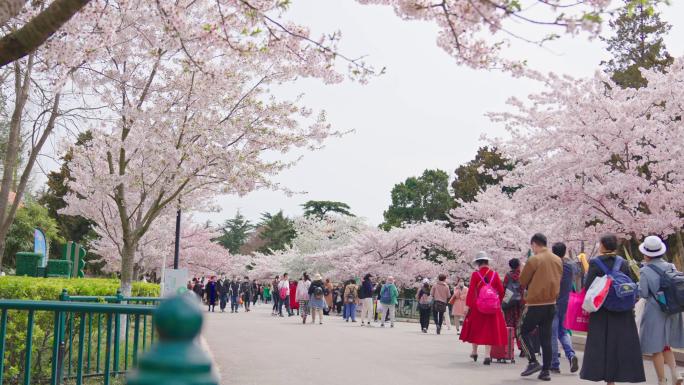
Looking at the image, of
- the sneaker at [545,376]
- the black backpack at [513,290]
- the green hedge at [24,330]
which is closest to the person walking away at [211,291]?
the black backpack at [513,290]

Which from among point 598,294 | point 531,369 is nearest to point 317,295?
point 531,369

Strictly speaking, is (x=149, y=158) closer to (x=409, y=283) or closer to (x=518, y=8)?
(x=518, y=8)

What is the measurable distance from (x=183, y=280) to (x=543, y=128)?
39.6 feet

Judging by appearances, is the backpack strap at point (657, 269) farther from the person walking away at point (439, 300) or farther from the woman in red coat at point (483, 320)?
the person walking away at point (439, 300)

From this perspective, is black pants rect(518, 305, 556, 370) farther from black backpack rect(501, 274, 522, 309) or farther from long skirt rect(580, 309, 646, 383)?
black backpack rect(501, 274, 522, 309)

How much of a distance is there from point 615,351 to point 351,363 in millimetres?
4762

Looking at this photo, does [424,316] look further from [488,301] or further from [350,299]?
[488,301]

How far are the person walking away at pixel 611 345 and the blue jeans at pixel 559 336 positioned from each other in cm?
279

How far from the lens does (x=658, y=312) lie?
8609 mm

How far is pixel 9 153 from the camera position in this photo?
13.2m

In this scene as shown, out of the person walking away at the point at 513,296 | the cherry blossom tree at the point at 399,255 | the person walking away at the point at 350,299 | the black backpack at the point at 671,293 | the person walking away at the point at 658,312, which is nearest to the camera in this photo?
the black backpack at the point at 671,293

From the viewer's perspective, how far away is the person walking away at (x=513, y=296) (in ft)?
40.0

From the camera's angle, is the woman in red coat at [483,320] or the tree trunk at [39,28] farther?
the woman in red coat at [483,320]

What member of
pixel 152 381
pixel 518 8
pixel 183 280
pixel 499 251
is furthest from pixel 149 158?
pixel 499 251
